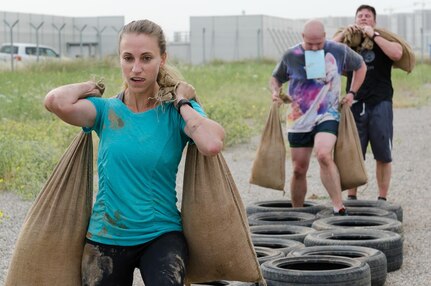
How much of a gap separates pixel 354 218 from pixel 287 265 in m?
2.06

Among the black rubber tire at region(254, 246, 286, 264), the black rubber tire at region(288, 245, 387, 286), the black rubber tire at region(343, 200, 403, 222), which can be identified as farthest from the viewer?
the black rubber tire at region(343, 200, 403, 222)

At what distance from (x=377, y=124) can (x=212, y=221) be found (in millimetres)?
6020

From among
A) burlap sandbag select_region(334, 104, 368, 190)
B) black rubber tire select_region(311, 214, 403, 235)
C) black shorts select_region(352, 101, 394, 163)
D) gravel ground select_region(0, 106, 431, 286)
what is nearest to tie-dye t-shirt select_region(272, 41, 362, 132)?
burlap sandbag select_region(334, 104, 368, 190)

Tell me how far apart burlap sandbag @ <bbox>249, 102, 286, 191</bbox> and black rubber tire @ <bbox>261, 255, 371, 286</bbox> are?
9.91ft

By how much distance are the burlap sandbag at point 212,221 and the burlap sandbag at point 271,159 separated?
17.4 feet

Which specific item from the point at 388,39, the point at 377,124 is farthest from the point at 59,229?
the point at 388,39

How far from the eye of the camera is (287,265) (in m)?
6.59

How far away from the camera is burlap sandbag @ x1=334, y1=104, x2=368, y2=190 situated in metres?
9.11

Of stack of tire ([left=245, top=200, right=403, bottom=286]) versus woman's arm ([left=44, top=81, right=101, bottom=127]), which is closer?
woman's arm ([left=44, top=81, right=101, bottom=127])

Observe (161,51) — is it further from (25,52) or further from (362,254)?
(25,52)

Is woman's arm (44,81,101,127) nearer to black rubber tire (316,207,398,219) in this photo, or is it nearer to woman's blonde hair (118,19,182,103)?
woman's blonde hair (118,19,182,103)

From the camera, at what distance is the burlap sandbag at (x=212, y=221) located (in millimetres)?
4184

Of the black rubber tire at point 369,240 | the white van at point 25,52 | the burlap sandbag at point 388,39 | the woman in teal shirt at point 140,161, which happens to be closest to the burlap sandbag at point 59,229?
the woman in teal shirt at point 140,161

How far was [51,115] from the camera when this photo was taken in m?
18.8
